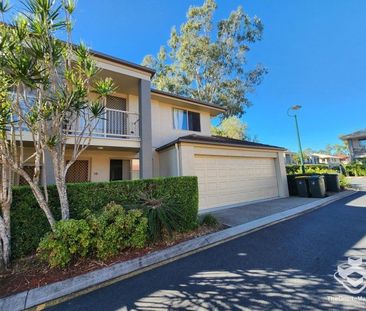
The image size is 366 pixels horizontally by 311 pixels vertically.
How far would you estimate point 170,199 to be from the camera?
20.4 ft

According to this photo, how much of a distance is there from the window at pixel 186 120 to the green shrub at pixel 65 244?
28.1ft

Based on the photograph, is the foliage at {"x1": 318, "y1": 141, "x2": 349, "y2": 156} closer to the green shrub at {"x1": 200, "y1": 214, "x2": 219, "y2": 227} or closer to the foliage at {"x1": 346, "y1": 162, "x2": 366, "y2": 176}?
the foliage at {"x1": 346, "y1": 162, "x2": 366, "y2": 176}

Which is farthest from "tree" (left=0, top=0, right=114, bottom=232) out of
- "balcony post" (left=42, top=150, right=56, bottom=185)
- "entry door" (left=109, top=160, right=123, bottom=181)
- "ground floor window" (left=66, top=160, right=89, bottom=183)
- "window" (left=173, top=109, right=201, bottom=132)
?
"window" (left=173, top=109, right=201, bottom=132)

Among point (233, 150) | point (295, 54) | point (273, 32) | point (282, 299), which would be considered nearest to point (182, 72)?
point (273, 32)

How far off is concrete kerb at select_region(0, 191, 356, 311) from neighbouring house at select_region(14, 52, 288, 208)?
11.3ft

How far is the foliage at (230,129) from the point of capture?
2639 centimetres

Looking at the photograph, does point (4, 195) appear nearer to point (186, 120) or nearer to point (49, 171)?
point (49, 171)

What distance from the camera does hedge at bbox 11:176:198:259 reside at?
440cm

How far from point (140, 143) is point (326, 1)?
567 inches

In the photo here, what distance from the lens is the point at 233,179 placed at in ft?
33.8

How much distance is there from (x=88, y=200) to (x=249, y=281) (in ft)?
13.7

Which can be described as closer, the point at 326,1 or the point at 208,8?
the point at 326,1

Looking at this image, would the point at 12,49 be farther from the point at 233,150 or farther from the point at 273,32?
the point at 273,32

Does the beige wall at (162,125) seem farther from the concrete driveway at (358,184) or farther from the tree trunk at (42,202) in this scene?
the concrete driveway at (358,184)
